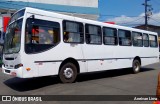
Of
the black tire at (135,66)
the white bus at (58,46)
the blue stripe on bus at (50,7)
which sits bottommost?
the black tire at (135,66)

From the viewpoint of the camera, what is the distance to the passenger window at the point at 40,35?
29.5 ft

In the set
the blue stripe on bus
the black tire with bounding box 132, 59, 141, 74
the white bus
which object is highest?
the blue stripe on bus

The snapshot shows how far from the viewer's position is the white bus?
898cm

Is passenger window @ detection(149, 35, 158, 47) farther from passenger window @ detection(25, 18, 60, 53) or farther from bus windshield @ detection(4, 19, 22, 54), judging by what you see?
bus windshield @ detection(4, 19, 22, 54)

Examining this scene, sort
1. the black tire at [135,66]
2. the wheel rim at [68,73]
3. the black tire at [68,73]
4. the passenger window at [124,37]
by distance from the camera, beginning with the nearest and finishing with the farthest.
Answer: the black tire at [68,73]
the wheel rim at [68,73]
the passenger window at [124,37]
the black tire at [135,66]

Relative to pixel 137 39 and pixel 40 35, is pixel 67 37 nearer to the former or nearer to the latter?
pixel 40 35

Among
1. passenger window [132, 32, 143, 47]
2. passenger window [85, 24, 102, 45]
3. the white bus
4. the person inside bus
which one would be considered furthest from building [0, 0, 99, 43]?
the person inside bus

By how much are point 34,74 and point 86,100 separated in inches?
104

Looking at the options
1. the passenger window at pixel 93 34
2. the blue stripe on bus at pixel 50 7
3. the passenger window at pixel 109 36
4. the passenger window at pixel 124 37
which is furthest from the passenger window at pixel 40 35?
the blue stripe on bus at pixel 50 7

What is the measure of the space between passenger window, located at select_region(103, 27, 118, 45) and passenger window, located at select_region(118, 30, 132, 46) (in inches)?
22.2

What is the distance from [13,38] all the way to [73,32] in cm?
270

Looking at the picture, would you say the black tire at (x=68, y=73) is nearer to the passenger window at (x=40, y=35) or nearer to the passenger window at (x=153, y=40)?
the passenger window at (x=40, y=35)

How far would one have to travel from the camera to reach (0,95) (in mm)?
8320

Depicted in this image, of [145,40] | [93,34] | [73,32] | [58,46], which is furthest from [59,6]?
[58,46]
